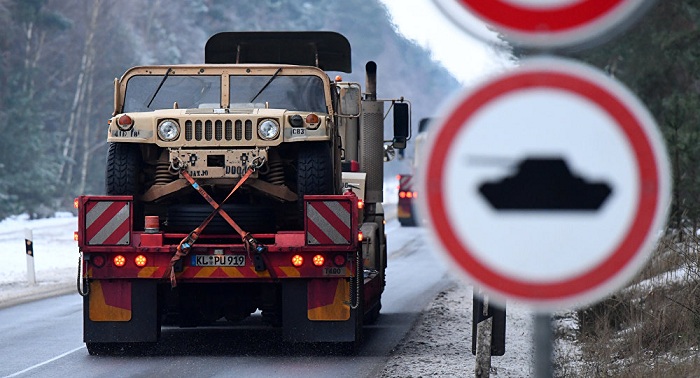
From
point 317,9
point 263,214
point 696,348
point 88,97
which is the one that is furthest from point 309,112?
point 317,9

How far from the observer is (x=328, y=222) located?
1214 cm

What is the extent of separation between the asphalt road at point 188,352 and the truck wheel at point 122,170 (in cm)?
162

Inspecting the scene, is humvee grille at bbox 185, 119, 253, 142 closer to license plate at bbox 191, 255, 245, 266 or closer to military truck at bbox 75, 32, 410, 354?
military truck at bbox 75, 32, 410, 354

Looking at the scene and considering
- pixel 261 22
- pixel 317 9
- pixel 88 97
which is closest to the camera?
pixel 88 97

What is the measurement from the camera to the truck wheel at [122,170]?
12.8 metres

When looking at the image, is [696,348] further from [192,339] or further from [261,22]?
[261,22]

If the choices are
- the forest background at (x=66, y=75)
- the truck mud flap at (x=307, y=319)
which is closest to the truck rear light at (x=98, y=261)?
the truck mud flap at (x=307, y=319)

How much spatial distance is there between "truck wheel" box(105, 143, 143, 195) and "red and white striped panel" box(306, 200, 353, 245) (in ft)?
6.23

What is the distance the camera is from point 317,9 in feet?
330

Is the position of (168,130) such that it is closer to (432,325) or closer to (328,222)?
(328,222)

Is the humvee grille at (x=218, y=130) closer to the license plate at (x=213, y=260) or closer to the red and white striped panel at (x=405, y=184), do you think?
the license plate at (x=213, y=260)

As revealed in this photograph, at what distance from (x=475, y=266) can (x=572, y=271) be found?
0.83 feet

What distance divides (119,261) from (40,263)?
52.5 feet

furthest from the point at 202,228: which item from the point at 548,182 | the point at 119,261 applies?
the point at 548,182
